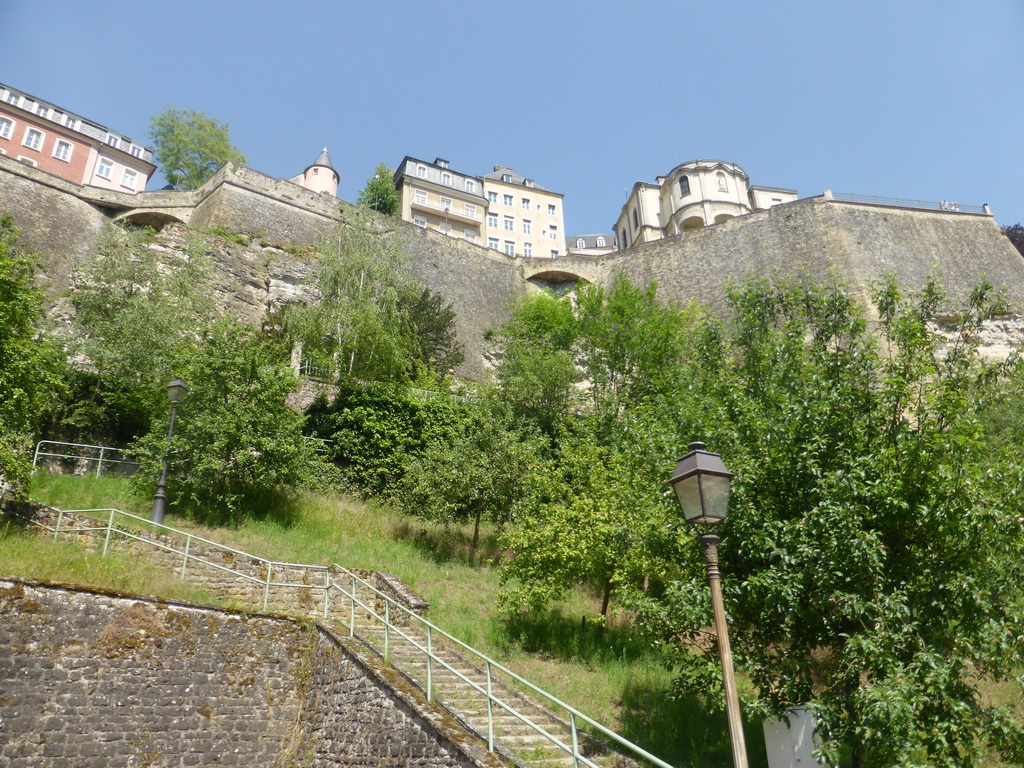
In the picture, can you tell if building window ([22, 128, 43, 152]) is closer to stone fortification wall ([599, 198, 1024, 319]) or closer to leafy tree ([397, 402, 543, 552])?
stone fortification wall ([599, 198, 1024, 319])

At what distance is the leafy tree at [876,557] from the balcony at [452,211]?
43.5 m

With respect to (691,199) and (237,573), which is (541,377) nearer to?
(237,573)

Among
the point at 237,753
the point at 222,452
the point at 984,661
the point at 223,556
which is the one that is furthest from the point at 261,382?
the point at 984,661

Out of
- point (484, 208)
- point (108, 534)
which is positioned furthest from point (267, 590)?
point (484, 208)

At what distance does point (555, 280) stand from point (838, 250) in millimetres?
13796

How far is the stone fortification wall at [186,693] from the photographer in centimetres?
820

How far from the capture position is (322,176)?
168 ft

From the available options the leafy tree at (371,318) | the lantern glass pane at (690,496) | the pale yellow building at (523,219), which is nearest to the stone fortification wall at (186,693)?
the lantern glass pane at (690,496)

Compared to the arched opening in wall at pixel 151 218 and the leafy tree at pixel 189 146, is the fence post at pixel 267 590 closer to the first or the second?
the arched opening in wall at pixel 151 218

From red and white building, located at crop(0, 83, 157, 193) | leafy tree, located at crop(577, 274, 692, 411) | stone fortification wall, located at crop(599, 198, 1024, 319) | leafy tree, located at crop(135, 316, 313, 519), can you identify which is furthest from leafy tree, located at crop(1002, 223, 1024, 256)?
red and white building, located at crop(0, 83, 157, 193)

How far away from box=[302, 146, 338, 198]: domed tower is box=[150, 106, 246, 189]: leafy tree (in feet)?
22.8

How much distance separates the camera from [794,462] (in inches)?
353

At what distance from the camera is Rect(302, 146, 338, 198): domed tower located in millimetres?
50906

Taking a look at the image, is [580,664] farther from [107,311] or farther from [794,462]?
[107,311]
